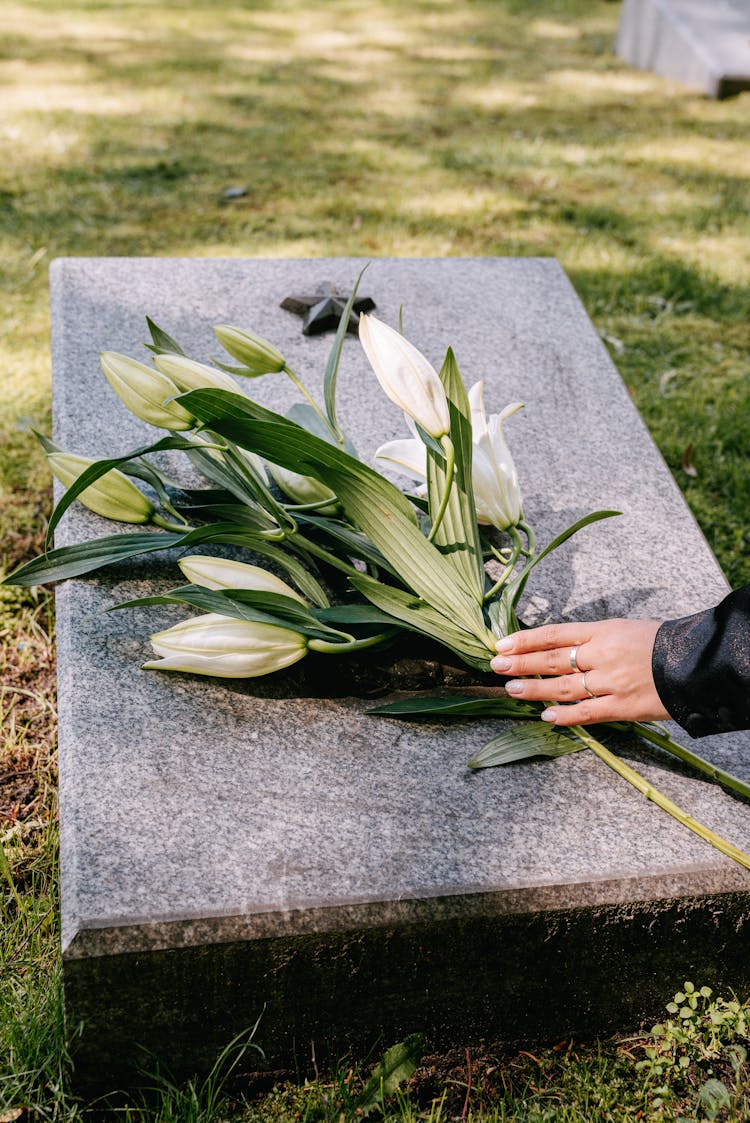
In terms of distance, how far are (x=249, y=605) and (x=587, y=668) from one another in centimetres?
46

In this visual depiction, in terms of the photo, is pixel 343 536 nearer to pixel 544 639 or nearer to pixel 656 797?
pixel 544 639

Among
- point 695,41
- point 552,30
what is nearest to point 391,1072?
point 695,41

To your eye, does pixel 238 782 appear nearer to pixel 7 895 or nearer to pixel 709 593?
pixel 7 895

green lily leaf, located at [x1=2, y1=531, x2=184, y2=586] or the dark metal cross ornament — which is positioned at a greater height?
the dark metal cross ornament

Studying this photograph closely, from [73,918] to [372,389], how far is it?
133 cm

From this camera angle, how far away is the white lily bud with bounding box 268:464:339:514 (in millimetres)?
1555

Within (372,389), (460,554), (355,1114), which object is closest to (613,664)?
(460,554)

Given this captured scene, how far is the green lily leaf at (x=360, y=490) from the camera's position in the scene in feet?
4.30

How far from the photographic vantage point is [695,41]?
5.64 meters

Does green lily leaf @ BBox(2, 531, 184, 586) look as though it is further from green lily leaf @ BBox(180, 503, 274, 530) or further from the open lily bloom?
the open lily bloom

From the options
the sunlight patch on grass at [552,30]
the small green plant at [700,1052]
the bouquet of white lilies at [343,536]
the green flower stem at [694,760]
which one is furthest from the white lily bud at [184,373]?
the sunlight patch on grass at [552,30]

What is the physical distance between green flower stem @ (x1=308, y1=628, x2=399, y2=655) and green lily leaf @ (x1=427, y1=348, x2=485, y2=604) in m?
0.13

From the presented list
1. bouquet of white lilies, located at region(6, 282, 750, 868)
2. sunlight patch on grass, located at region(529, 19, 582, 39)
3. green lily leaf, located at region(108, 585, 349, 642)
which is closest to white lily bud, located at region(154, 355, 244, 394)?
bouquet of white lilies, located at region(6, 282, 750, 868)

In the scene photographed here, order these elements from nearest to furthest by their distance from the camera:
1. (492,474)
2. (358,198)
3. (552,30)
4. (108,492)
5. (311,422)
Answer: (492,474) < (108,492) < (311,422) < (358,198) < (552,30)
